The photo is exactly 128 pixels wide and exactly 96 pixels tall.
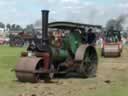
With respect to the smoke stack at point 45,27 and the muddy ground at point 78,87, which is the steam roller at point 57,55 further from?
the muddy ground at point 78,87

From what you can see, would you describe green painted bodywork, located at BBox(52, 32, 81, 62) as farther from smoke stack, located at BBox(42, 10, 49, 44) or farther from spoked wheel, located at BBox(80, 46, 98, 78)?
smoke stack, located at BBox(42, 10, 49, 44)

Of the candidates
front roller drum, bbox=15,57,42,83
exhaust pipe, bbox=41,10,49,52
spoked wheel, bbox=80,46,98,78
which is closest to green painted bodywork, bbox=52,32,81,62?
spoked wheel, bbox=80,46,98,78

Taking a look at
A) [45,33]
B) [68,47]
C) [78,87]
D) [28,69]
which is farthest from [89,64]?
[78,87]

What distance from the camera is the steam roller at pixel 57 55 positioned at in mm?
14133

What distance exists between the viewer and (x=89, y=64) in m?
16.9

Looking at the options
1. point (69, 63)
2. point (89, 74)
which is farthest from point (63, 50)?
point (89, 74)

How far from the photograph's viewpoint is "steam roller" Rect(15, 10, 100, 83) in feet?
46.4

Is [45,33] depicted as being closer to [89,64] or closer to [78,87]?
[78,87]

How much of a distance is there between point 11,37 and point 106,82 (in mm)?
37578

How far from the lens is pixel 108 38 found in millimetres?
34094

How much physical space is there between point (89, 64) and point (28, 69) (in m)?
3.59

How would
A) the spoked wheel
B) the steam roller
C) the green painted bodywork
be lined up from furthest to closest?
the spoked wheel, the green painted bodywork, the steam roller

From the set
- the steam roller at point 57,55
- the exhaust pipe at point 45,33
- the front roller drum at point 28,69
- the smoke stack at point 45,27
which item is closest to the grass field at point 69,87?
the front roller drum at point 28,69

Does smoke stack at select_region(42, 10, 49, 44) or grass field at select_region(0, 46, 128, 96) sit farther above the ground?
smoke stack at select_region(42, 10, 49, 44)
